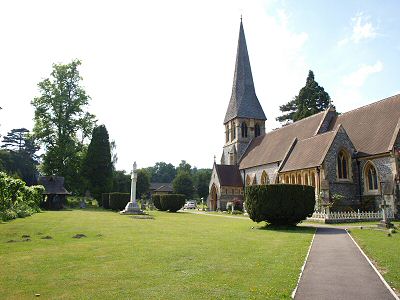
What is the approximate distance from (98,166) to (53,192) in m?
9.75

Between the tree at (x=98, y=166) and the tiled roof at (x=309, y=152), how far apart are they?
29.4m

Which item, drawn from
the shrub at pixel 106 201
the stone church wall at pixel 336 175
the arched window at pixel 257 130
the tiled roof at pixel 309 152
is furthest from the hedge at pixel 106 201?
the stone church wall at pixel 336 175

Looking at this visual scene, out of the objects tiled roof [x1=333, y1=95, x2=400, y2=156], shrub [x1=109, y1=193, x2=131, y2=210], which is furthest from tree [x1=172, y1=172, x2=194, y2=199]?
tiled roof [x1=333, y1=95, x2=400, y2=156]

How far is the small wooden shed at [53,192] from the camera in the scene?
4338 cm

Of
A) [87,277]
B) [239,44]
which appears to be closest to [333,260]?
[87,277]

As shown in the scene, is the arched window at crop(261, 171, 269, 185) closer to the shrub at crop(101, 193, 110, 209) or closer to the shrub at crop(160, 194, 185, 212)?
the shrub at crop(160, 194, 185, 212)

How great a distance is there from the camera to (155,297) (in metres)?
6.25

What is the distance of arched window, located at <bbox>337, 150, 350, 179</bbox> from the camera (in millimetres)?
28297

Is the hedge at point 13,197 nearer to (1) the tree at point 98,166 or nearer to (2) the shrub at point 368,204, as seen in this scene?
(1) the tree at point 98,166

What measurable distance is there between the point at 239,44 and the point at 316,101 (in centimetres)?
1522

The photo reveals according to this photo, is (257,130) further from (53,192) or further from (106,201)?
(53,192)

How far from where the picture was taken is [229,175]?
Answer: 154ft

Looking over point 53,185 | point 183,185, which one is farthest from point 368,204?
point 183,185

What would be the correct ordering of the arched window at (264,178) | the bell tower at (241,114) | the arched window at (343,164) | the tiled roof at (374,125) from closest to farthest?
the tiled roof at (374,125) → the arched window at (343,164) → the arched window at (264,178) → the bell tower at (241,114)
